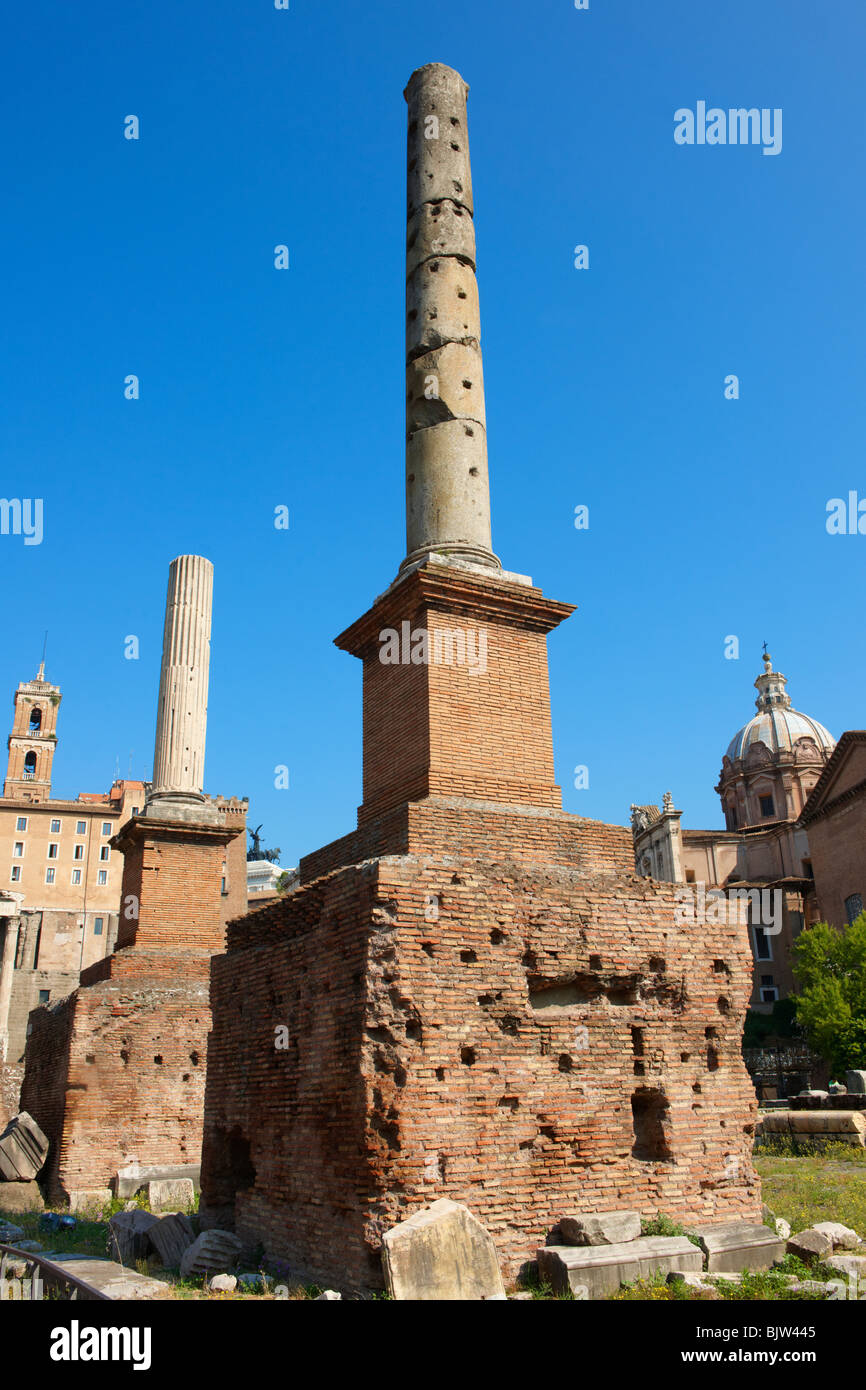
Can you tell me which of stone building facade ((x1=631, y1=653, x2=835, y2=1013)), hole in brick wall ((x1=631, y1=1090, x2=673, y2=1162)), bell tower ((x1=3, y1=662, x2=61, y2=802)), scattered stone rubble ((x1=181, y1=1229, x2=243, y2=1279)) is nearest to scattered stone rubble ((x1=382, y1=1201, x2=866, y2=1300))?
hole in brick wall ((x1=631, y1=1090, x2=673, y2=1162))

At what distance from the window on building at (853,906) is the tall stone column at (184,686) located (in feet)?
101

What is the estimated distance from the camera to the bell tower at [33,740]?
6875 cm

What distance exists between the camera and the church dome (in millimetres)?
60500

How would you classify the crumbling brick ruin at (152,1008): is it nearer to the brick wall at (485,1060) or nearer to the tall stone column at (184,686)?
the tall stone column at (184,686)

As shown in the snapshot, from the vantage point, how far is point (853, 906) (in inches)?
1553

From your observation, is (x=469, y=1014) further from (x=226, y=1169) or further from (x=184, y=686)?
(x=184, y=686)

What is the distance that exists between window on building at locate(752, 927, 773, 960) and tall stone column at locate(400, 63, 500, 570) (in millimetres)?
45355

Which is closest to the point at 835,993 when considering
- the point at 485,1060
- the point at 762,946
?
the point at 762,946

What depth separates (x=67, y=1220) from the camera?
11898 millimetres

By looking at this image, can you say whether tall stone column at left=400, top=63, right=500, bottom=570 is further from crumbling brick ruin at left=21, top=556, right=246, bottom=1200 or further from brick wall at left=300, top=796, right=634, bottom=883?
crumbling brick ruin at left=21, top=556, right=246, bottom=1200
